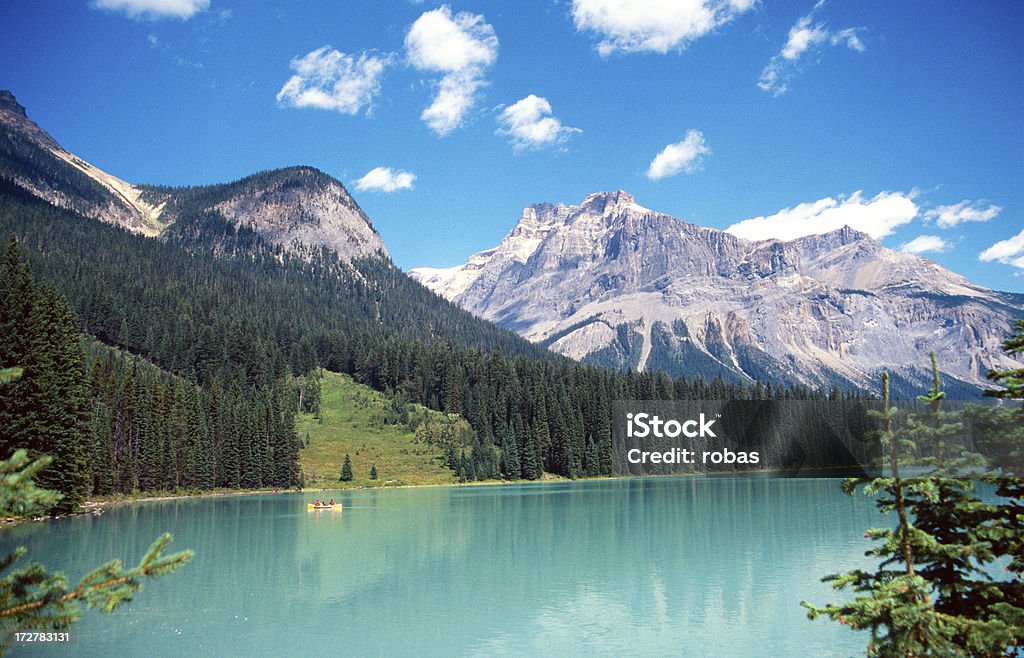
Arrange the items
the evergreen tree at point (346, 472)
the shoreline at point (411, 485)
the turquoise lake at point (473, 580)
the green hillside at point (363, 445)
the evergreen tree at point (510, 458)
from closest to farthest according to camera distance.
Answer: the turquoise lake at point (473, 580) → the shoreline at point (411, 485) → the evergreen tree at point (346, 472) → the green hillside at point (363, 445) → the evergreen tree at point (510, 458)

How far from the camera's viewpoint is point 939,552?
1636 centimetres

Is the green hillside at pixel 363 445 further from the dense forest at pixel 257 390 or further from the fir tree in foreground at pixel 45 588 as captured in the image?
the fir tree in foreground at pixel 45 588

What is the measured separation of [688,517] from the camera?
248 ft

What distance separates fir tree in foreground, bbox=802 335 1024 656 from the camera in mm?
15156

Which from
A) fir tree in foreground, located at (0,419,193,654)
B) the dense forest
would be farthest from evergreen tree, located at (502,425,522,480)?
fir tree in foreground, located at (0,419,193,654)

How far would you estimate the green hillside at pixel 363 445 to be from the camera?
13812 cm

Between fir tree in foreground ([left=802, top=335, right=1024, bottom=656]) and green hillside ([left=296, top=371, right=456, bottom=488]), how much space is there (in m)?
125

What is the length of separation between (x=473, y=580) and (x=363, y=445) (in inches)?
4363

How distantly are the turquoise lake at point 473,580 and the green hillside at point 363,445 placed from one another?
179 ft

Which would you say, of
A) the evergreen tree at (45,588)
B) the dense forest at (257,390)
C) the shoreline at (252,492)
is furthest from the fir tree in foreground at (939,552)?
the dense forest at (257,390)

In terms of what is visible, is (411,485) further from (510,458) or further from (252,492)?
(252,492)

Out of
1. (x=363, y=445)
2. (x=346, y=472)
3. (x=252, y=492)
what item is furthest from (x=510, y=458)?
(x=252, y=492)

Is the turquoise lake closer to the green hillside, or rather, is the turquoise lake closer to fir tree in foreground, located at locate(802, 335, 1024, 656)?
fir tree in foreground, located at locate(802, 335, 1024, 656)

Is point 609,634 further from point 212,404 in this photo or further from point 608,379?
point 608,379
